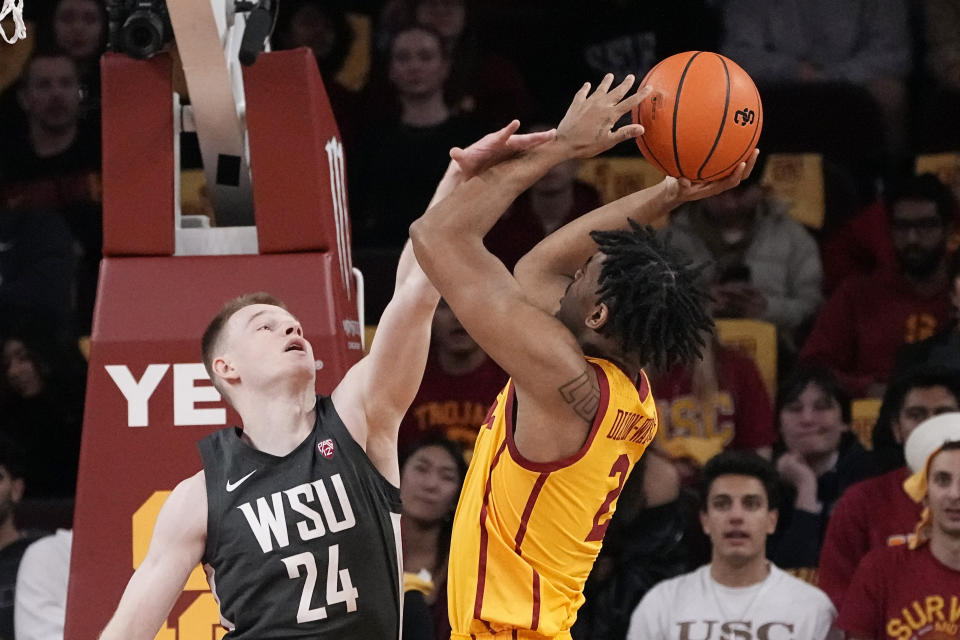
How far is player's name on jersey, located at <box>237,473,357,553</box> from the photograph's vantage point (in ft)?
11.2

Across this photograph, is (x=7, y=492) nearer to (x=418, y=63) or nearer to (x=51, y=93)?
(x=51, y=93)

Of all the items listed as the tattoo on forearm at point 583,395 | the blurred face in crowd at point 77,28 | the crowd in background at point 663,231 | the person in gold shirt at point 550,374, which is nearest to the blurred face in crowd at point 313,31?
the crowd in background at point 663,231

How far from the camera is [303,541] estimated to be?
11.3 ft

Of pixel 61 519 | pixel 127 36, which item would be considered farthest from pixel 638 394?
pixel 61 519

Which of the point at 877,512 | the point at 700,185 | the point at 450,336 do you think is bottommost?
the point at 877,512

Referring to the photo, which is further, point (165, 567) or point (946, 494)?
point (946, 494)

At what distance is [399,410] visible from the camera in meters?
3.57

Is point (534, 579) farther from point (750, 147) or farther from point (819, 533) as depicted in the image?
point (819, 533)

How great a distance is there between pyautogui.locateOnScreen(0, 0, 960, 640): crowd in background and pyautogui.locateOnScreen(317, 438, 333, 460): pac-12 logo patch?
7.09ft

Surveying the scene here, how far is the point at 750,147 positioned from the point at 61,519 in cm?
424

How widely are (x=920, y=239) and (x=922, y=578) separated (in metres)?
2.08

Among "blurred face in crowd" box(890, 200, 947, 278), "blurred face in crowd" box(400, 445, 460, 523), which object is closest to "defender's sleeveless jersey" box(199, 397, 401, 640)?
"blurred face in crowd" box(400, 445, 460, 523)

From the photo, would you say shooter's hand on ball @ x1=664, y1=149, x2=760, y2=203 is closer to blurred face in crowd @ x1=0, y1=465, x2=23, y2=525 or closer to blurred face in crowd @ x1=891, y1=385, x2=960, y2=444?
blurred face in crowd @ x1=891, y1=385, x2=960, y2=444

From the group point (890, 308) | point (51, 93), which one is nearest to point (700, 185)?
point (890, 308)
